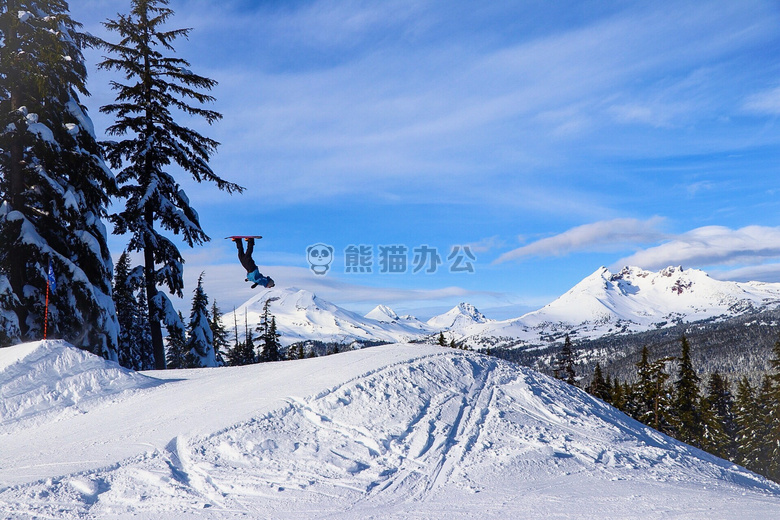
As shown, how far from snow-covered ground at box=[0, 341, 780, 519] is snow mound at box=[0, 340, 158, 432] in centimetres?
4

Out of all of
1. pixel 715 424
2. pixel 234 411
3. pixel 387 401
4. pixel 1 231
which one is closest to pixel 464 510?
pixel 387 401

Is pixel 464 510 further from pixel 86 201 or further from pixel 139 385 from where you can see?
pixel 86 201

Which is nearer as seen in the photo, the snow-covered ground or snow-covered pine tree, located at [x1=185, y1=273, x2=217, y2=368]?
the snow-covered ground

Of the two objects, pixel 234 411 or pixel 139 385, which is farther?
pixel 139 385

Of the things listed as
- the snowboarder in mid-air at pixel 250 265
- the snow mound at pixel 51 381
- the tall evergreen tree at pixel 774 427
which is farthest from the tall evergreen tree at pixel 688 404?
the snow mound at pixel 51 381

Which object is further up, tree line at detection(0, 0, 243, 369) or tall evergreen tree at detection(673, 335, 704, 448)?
tree line at detection(0, 0, 243, 369)

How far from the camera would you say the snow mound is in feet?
36.9

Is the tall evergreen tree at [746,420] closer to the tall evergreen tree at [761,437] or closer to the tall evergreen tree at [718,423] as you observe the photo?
the tall evergreen tree at [761,437]

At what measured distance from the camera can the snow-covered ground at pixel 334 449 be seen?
729 cm

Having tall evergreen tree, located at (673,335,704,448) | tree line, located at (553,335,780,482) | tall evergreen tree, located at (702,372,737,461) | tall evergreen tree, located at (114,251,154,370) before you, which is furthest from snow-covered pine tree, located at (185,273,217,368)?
tall evergreen tree, located at (702,372,737,461)

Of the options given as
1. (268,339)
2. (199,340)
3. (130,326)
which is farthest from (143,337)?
(199,340)

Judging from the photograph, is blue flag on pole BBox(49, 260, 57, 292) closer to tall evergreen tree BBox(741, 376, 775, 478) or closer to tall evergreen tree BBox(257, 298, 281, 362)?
tall evergreen tree BBox(257, 298, 281, 362)

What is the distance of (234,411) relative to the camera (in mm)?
10633

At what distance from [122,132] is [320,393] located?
13602 millimetres
